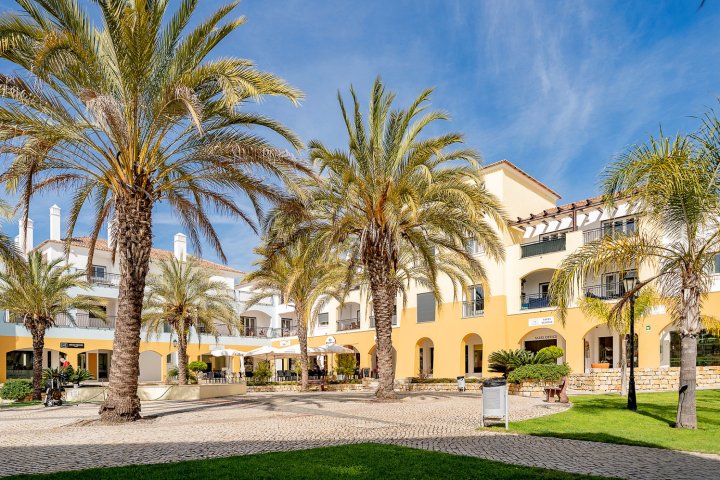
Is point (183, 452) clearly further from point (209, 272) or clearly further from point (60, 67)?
point (209, 272)

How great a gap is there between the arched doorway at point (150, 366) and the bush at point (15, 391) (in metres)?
23.9

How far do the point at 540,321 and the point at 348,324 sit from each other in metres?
18.5

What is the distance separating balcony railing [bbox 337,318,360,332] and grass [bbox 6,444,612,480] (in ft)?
124

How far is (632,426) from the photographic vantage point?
13305 mm

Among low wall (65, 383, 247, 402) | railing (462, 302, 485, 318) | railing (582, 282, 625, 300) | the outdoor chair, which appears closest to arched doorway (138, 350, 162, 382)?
railing (462, 302, 485, 318)

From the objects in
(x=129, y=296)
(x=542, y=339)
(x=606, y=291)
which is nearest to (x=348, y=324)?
(x=542, y=339)

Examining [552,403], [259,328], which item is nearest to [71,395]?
[552,403]

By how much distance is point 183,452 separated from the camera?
9.91m

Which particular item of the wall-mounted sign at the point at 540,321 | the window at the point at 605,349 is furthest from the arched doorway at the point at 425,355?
the window at the point at 605,349

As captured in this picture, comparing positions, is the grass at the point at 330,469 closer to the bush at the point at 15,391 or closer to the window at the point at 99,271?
the bush at the point at 15,391

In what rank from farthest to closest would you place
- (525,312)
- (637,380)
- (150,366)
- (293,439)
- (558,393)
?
1. (150,366)
2. (525,312)
3. (637,380)
4. (558,393)
5. (293,439)

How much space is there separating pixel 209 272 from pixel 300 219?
17861mm

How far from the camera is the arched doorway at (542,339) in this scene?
35.3m

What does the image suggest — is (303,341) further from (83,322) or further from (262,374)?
(83,322)
